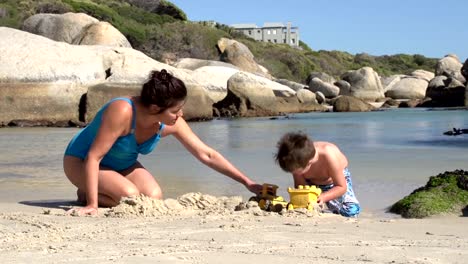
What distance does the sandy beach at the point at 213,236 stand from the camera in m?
3.84

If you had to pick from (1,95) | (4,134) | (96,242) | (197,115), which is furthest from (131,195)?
(197,115)

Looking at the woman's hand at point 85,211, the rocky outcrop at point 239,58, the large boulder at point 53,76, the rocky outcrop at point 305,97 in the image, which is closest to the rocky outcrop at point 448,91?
the rocky outcrop at point 305,97

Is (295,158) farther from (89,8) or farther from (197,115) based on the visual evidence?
(89,8)

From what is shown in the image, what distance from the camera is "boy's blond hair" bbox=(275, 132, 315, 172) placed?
544 cm

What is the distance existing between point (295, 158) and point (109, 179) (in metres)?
1.51

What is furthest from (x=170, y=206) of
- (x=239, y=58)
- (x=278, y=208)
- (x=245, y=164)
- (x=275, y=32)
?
(x=275, y=32)

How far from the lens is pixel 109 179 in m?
5.96

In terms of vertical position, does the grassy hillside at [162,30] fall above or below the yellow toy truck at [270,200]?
above

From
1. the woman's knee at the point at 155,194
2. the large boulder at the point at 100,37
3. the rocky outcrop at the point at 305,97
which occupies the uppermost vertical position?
the large boulder at the point at 100,37

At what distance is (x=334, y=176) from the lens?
5855 mm

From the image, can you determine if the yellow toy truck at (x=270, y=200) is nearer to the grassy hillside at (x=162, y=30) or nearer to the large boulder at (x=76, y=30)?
the large boulder at (x=76, y=30)

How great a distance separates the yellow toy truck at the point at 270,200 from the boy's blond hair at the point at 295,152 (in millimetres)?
257

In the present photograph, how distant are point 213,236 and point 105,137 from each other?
1479mm

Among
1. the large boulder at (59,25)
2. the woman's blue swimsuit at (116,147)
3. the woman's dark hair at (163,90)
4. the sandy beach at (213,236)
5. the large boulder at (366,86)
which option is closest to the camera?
the sandy beach at (213,236)
